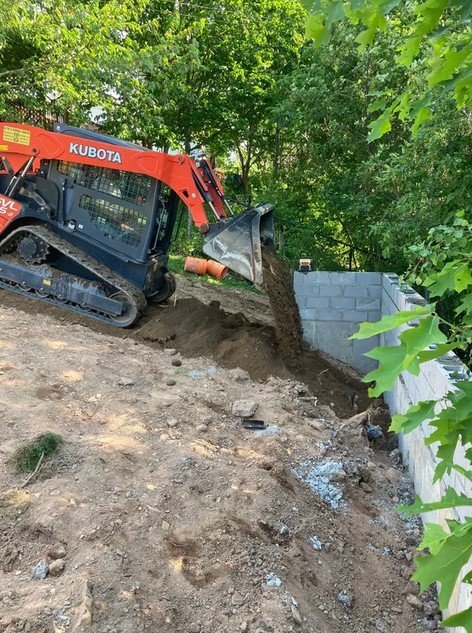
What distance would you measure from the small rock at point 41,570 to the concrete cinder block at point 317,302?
5744 mm

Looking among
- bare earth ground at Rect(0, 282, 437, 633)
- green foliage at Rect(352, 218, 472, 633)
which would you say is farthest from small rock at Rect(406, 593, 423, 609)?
green foliage at Rect(352, 218, 472, 633)

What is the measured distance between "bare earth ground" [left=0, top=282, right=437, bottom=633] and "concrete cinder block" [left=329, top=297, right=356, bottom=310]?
7.35 feet

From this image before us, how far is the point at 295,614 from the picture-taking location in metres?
3.05

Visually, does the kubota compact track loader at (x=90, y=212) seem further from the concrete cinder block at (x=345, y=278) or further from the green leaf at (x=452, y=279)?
the green leaf at (x=452, y=279)

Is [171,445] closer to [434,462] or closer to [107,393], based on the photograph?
[107,393]

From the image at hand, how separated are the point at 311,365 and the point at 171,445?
2.95m

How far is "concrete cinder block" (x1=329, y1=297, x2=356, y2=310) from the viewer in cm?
816

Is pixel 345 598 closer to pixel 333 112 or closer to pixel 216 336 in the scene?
pixel 216 336

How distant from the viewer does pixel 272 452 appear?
4.73m

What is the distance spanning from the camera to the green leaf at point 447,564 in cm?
127

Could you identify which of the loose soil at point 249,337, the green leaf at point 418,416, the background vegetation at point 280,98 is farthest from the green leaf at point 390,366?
the loose soil at point 249,337

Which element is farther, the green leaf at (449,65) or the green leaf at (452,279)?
the green leaf at (452,279)

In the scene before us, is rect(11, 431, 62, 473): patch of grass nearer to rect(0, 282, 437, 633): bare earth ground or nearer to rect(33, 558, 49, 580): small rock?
rect(0, 282, 437, 633): bare earth ground

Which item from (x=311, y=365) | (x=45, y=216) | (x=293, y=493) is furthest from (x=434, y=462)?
(x=45, y=216)
